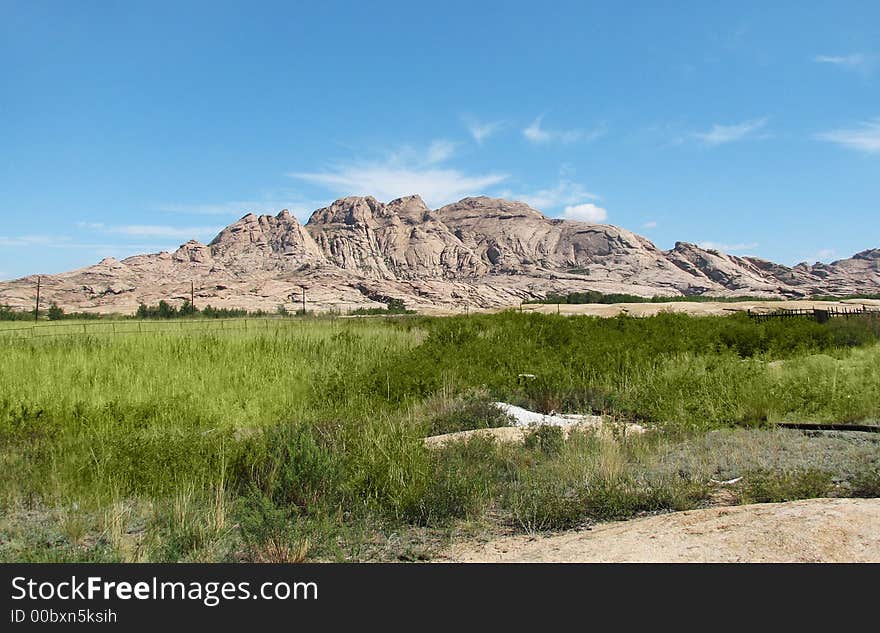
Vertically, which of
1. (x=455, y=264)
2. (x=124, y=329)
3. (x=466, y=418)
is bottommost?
(x=466, y=418)

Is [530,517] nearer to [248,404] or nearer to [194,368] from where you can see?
[248,404]

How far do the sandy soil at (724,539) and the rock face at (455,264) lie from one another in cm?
9308

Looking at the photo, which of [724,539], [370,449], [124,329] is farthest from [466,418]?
[124,329]

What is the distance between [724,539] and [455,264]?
526 ft

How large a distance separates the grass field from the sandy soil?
45 cm

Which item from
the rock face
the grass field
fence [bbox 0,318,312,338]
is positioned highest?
the rock face

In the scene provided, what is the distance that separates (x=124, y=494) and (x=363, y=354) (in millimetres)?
10025

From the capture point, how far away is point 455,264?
164 metres

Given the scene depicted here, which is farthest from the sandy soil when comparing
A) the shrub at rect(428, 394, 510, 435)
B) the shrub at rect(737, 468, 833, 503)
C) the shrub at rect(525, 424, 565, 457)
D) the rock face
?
the rock face

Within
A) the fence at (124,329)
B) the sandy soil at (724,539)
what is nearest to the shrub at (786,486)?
the sandy soil at (724,539)

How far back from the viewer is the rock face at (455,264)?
112m

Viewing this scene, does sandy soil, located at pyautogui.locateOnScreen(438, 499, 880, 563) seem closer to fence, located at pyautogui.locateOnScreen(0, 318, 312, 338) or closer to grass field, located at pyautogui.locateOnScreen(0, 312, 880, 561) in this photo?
grass field, located at pyautogui.locateOnScreen(0, 312, 880, 561)

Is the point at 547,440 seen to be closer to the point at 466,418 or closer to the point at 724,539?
the point at 466,418

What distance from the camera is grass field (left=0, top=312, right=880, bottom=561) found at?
200 inches
